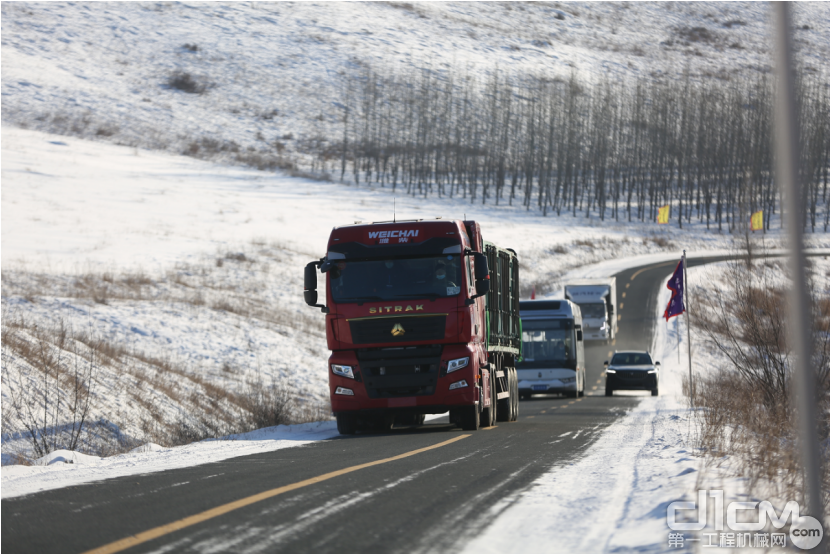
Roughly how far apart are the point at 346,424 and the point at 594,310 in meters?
34.4

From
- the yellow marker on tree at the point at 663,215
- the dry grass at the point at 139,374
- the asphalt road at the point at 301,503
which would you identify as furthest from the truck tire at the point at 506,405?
the yellow marker on tree at the point at 663,215

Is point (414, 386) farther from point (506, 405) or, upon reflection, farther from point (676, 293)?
point (676, 293)

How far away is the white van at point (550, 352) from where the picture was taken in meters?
30.9

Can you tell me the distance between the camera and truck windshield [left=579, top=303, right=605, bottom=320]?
48781mm

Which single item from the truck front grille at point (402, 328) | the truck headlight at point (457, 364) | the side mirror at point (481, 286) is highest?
the side mirror at point (481, 286)

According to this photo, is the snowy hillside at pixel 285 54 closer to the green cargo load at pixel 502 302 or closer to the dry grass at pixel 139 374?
the dry grass at pixel 139 374

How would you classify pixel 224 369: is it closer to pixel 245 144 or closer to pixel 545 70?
pixel 245 144

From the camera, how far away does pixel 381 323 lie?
1567 cm

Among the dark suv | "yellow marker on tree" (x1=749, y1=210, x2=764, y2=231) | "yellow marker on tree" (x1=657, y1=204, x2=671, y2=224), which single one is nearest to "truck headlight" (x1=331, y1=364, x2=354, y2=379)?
"yellow marker on tree" (x1=749, y1=210, x2=764, y2=231)

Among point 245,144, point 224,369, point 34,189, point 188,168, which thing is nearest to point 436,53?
point 245,144

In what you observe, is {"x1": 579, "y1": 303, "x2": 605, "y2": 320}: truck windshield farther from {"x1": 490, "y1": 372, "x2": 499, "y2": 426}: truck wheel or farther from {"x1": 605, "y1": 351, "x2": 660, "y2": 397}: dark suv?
{"x1": 490, "y1": 372, "x2": 499, "y2": 426}: truck wheel

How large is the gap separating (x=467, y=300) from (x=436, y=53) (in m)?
147

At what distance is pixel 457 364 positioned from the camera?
15.6 m

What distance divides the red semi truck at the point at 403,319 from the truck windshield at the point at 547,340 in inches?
588
